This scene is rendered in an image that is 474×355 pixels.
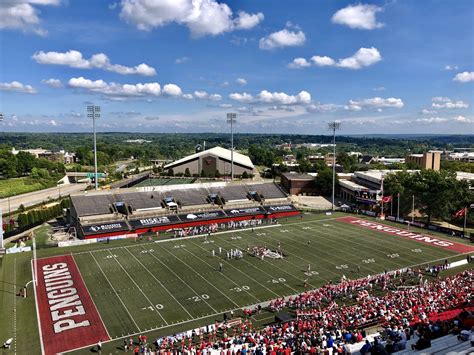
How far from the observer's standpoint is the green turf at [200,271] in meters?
25.9

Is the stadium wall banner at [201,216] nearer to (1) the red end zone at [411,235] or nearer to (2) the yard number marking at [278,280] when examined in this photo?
(1) the red end zone at [411,235]

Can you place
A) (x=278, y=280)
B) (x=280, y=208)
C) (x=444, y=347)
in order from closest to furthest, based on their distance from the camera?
(x=444, y=347) → (x=278, y=280) → (x=280, y=208)

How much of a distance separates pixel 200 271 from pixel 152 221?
57.9 feet

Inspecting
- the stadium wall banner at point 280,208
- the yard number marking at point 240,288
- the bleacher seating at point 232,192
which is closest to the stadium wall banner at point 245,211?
the stadium wall banner at point 280,208

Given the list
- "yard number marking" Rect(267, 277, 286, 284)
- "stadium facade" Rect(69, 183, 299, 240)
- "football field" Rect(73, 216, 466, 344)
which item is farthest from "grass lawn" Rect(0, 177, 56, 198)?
"yard number marking" Rect(267, 277, 286, 284)

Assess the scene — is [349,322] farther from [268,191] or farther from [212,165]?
[212,165]

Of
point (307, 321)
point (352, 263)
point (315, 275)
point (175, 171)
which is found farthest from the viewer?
point (175, 171)

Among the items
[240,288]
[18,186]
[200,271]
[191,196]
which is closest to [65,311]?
[200,271]

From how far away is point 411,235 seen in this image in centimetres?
4747

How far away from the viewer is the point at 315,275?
33.2m

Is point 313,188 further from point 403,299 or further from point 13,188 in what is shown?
point 13,188

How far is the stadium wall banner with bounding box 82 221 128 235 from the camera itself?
4584 centimetres

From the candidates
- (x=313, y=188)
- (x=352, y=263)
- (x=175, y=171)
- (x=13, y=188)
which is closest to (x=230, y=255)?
(x=352, y=263)

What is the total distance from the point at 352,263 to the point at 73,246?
29.8m
